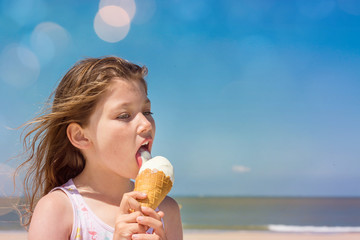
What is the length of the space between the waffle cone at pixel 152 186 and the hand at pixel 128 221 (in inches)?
4.1

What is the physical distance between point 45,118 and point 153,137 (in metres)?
0.96

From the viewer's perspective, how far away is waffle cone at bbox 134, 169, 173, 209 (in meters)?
2.32

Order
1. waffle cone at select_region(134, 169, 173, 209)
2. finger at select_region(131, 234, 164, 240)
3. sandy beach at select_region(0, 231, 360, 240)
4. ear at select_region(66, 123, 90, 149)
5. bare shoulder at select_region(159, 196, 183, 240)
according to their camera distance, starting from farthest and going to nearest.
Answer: sandy beach at select_region(0, 231, 360, 240)
bare shoulder at select_region(159, 196, 183, 240)
ear at select_region(66, 123, 90, 149)
waffle cone at select_region(134, 169, 173, 209)
finger at select_region(131, 234, 164, 240)

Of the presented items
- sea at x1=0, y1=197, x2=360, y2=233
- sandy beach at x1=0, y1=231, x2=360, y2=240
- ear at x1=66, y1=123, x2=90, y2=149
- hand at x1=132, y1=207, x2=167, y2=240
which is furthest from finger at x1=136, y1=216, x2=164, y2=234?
sandy beach at x1=0, y1=231, x2=360, y2=240

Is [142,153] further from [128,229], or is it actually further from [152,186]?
[128,229]

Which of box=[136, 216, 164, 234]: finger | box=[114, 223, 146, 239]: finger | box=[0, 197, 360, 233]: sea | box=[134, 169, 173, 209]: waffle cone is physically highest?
box=[0, 197, 360, 233]: sea

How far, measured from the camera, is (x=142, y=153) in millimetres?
2623

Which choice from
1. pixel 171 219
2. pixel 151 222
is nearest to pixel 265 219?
pixel 171 219

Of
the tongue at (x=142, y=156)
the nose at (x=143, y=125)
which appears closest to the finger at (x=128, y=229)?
the tongue at (x=142, y=156)

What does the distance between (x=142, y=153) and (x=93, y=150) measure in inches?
18.1

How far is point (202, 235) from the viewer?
12.5 meters

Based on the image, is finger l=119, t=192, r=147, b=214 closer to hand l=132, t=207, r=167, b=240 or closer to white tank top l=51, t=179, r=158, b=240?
hand l=132, t=207, r=167, b=240

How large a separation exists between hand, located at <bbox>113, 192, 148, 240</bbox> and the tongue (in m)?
0.38

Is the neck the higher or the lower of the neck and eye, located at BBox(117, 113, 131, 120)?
the lower
